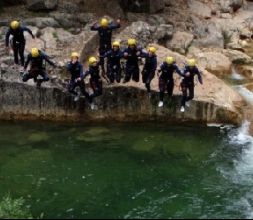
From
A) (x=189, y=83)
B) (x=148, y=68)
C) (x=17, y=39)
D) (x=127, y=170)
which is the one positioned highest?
(x=17, y=39)

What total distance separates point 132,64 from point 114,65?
56cm

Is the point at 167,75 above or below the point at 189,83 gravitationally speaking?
above

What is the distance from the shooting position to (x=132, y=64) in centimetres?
1666

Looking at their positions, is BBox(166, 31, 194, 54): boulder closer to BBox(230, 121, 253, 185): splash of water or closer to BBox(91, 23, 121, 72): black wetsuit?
BBox(91, 23, 121, 72): black wetsuit

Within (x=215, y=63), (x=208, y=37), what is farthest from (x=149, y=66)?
(x=208, y=37)

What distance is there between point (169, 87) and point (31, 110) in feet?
14.8

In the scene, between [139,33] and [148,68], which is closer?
[148,68]

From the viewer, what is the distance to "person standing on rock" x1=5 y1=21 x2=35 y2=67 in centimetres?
1661

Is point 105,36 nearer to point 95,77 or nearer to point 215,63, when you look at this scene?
point 95,77

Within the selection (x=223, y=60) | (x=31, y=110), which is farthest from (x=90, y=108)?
(x=223, y=60)

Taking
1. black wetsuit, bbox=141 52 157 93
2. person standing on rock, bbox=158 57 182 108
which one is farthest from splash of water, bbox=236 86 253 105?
black wetsuit, bbox=141 52 157 93

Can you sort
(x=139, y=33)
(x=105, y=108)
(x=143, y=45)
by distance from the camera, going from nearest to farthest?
(x=105, y=108)
(x=143, y=45)
(x=139, y=33)

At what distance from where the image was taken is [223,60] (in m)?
21.3

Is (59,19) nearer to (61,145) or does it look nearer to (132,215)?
(61,145)
